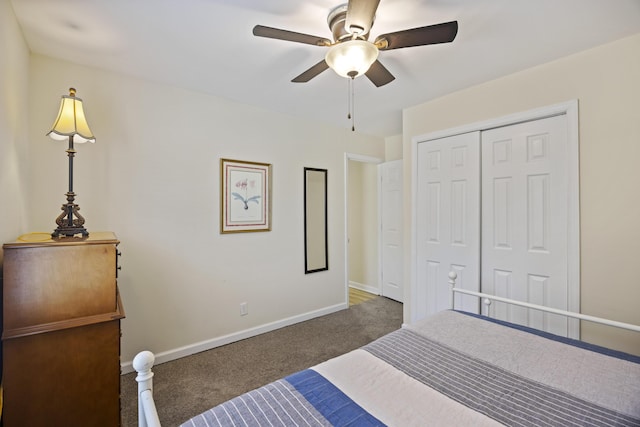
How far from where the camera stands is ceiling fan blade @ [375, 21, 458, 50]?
1.35 m

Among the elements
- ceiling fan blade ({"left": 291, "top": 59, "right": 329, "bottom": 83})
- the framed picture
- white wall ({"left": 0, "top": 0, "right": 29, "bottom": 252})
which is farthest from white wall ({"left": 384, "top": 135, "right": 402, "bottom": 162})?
white wall ({"left": 0, "top": 0, "right": 29, "bottom": 252})

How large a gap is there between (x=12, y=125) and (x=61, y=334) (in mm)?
1219

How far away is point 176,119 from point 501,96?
9.24ft

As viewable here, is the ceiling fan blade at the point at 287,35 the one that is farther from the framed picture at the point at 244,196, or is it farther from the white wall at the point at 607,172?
the white wall at the point at 607,172

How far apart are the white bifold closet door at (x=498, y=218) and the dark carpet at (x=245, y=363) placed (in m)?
0.79

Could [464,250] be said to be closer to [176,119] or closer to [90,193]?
[176,119]

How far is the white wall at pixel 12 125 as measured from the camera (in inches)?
58.2

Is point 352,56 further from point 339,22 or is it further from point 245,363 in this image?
point 245,363

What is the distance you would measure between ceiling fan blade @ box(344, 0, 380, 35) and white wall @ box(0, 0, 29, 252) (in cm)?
170

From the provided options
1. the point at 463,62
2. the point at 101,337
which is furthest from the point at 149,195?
the point at 463,62

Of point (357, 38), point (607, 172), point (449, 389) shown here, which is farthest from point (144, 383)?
point (607, 172)

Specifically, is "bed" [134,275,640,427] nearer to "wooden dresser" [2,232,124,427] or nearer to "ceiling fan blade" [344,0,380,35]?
"wooden dresser" [2,232,124,427]

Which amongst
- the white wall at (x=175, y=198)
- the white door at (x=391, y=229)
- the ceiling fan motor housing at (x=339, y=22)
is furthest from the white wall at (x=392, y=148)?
the ceiling fan motor housing at (x=339, y=22)

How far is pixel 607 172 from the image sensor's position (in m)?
1.97
